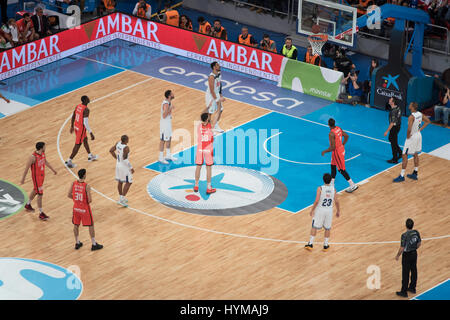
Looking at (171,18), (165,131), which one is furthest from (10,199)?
(171,18)

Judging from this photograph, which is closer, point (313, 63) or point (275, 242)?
point (275, 242)

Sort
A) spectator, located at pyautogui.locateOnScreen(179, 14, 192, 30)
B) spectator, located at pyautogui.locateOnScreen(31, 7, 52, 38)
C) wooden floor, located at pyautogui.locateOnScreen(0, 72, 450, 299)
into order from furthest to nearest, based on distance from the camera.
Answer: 1. spectator, located at pyautogui.locateOnScreen(31, 7, 52, 38)
2. spectator, located at pyautogui.locateOnScreen(179, 14, 192, 30)
3. wooden floor, located at pyautogui.locateOnScreen(0, 72, 450, 299)

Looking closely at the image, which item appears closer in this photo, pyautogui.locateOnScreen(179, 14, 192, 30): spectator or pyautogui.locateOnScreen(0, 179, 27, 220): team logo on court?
pyautogui.locateOnScreen(0, 179, 27, 220): team logo on court

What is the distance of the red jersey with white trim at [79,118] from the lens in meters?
24.2

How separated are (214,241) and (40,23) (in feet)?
51.6

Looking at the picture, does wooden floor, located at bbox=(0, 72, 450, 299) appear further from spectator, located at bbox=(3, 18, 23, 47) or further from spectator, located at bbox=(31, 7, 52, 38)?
spectator, located at bbox=(31, 7, 52, 38)

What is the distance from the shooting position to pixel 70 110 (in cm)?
2884

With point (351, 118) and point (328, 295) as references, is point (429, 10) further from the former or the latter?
point (328, 295)

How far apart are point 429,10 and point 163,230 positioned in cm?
1546

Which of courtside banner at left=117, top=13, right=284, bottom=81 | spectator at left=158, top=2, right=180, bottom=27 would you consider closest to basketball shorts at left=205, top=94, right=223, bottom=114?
courtside banner at left=117, top=13, right=284, bottom=81

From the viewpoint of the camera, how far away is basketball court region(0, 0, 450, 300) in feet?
65.1

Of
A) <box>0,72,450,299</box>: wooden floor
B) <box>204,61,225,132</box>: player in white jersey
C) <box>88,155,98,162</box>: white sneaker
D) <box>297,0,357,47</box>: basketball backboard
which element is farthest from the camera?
<box>297,0,357,47</box>: basketball backboard

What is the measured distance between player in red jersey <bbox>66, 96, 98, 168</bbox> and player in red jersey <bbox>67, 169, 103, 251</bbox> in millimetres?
4280
